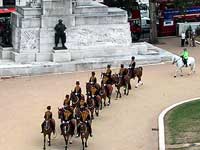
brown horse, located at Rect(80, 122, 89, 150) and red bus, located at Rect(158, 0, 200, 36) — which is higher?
red bus, located at Rect(158, 0, 200, 36)

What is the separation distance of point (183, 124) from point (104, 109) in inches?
182

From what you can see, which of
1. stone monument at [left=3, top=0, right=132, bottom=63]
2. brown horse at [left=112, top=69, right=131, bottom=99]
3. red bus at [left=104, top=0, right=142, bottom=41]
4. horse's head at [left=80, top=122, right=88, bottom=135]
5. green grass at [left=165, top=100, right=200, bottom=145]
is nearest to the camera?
horse's head at [left=80, top=122, right=88, bottom=135]

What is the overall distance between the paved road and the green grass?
2.07 feet

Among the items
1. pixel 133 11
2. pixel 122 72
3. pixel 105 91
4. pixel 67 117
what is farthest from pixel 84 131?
pixel 133 11

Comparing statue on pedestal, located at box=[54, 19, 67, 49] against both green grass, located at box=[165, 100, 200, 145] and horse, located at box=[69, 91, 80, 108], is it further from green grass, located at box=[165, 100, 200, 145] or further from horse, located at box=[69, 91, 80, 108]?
horse, located at box=[69, 91, 80, 108]

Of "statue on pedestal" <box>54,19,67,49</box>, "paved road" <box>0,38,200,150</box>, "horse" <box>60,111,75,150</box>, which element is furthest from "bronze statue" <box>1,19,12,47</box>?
"horse" <box>60,111,75,150</box>

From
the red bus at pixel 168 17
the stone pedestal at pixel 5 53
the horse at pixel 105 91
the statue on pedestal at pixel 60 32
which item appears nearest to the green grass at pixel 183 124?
the horse at pixel 105 91

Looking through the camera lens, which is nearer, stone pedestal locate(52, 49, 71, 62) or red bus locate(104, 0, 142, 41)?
stone pedestal locate(52, 49, 71, 62)

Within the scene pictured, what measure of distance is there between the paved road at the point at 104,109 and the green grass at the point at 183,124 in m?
0.63

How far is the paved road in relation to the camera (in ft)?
74.5

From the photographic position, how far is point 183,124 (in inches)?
944

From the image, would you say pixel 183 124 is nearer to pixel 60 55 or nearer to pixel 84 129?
pixel 84 129

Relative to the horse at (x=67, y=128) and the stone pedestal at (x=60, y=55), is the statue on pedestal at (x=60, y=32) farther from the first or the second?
the horse at (x=67, y=128)

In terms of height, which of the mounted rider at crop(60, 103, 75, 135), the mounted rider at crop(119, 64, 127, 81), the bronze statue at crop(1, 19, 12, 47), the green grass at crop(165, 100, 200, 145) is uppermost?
the bronze statue at crop(1, 19, 12, 47)
